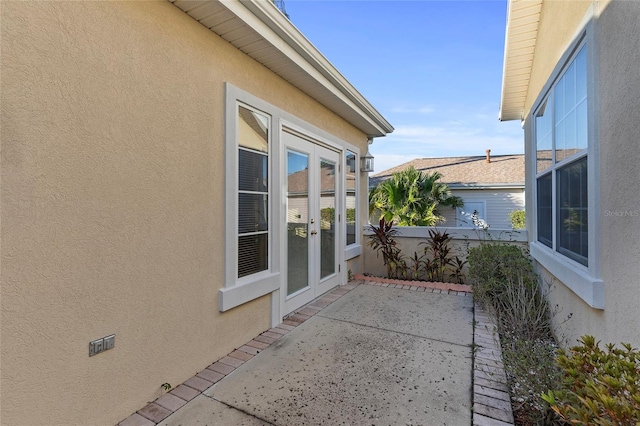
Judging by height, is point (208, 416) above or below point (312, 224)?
below

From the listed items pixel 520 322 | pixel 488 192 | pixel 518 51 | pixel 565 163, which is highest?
pixel 518 51

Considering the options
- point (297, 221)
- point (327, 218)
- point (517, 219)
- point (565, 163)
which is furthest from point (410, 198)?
point (565, 163)

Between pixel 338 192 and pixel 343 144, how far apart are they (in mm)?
948

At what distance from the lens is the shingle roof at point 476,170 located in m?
14.8

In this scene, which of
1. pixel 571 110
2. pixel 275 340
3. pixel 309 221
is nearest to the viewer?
pixel 571 110

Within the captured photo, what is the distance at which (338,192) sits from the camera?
6.04 meters

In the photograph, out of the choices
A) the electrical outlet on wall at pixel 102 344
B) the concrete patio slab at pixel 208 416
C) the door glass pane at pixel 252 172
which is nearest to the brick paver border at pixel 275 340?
the concrete patio slab at pixel 208 416

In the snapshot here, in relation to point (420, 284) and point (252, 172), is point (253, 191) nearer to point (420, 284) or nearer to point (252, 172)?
point (252, 172)

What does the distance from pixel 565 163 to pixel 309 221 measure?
3327 mm

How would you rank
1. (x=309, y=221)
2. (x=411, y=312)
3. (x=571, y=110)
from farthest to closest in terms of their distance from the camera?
(x=309, y=221), (x=411, y=312), (x=571, y=110)

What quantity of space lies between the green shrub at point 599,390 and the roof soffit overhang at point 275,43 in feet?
11.3

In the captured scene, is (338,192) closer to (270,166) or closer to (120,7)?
(270,166)

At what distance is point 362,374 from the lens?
294 cm

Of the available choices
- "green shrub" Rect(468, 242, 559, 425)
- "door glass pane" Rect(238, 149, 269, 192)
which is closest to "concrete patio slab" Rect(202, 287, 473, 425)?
"green shrub" Rect(468, 242, 559, 425)
